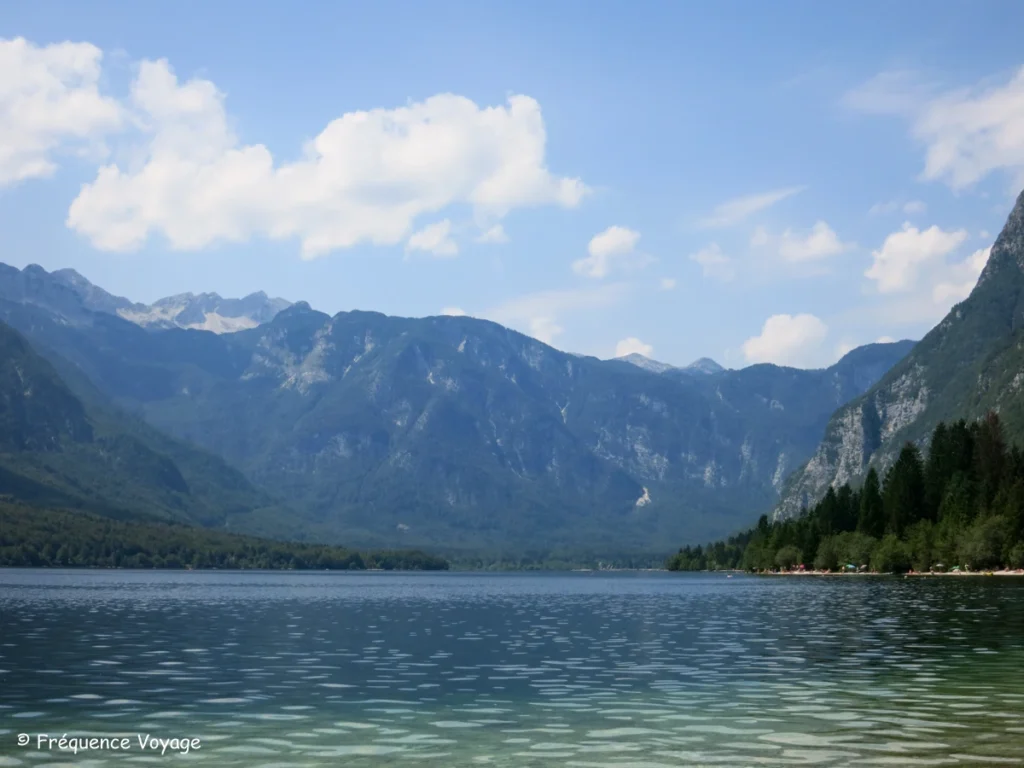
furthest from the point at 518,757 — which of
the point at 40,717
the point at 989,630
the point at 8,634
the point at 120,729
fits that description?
the point at 8,634

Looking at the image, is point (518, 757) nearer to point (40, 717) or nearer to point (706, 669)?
point (40, 717)

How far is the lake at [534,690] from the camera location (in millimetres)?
38250

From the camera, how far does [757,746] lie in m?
38.6

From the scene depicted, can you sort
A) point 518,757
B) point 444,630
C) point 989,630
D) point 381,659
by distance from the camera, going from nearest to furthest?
point 518,757
point 381,659
point 989,630
point 444,630

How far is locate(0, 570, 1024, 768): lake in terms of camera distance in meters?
38.2

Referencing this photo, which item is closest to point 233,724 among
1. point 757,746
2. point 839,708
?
point 757,746

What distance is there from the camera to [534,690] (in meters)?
55.0

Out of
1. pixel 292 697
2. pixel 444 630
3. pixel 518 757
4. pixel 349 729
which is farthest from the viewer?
pixel 444 630

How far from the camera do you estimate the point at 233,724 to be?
44250mm

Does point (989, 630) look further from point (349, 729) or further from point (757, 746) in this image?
point (349, 729)

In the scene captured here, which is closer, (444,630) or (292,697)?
(292,697)

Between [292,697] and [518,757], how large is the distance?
61.5 ft

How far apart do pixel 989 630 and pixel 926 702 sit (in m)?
39.2

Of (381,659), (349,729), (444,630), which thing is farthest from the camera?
(444,630)
